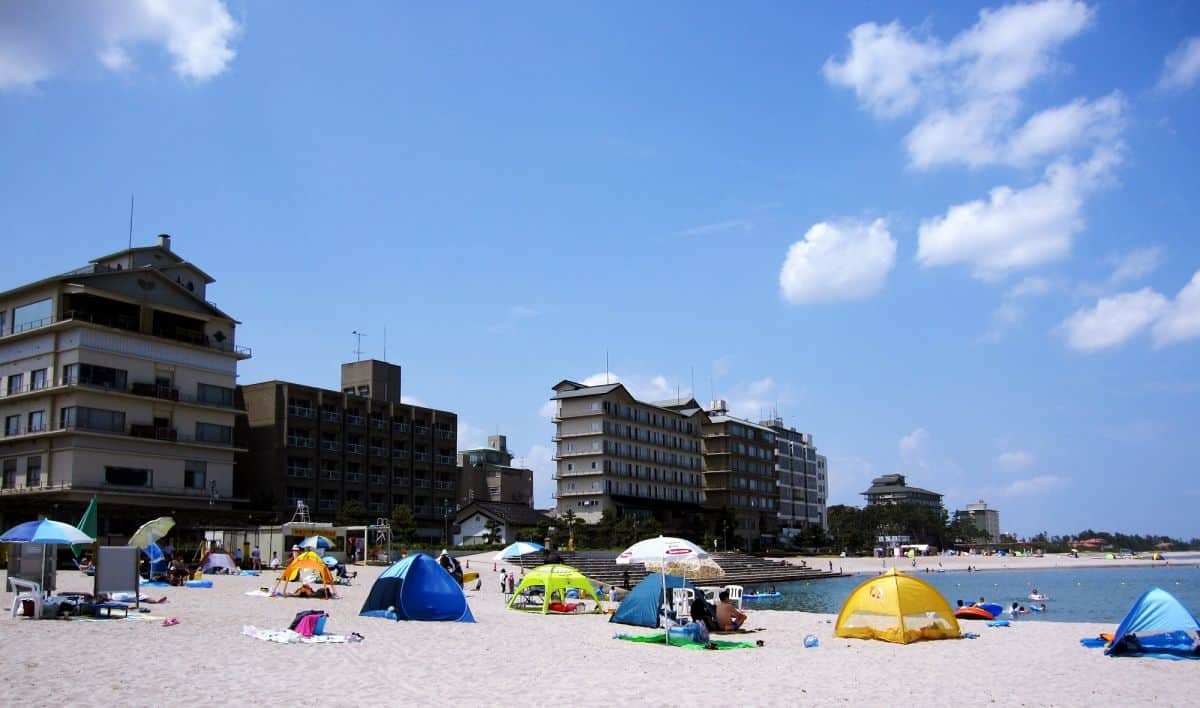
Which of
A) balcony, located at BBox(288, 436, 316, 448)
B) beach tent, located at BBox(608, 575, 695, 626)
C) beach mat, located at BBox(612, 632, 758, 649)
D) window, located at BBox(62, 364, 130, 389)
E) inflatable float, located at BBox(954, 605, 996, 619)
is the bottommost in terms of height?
inflatable float, located at BBox(954, 605, 996, 619)

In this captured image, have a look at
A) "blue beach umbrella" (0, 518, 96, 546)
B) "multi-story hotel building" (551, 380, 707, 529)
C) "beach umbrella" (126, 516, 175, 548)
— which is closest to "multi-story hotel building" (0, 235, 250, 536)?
"beach umbrella" (126, 516, 175, 548)

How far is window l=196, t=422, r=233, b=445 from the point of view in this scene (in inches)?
2857

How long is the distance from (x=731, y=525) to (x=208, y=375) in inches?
2565

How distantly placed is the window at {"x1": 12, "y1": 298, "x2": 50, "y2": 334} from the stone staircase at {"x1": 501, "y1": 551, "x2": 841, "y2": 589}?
3662cm

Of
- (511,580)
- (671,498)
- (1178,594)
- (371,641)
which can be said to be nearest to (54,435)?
(511,580)

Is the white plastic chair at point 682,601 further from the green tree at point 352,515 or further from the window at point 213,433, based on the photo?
the green tree at point 352,515

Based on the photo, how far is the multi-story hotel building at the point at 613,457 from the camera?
102 m

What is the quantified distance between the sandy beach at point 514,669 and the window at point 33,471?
47866mm

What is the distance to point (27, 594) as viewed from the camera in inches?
870

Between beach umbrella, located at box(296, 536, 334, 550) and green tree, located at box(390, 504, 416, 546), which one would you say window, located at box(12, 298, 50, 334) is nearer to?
green tree, located at box(390, 504, 416, 546)

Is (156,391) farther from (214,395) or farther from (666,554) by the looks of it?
(666,554)

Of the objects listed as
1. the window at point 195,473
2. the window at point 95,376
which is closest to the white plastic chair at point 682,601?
the window at point 95,376

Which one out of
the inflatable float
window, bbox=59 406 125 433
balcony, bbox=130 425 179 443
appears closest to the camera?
the inflatable float

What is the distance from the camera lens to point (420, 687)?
48.3ft
